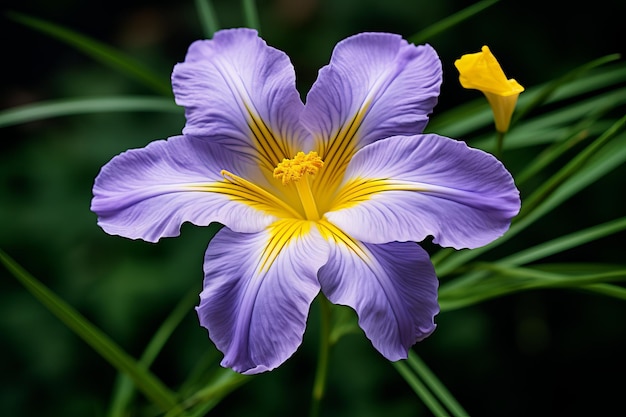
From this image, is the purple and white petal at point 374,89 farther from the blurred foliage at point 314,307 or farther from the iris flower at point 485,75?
the blurred foliage at point 314,307

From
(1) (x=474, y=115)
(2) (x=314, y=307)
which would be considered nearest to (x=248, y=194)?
(1) (x=474, y=115)

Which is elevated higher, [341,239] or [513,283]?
[341,239]

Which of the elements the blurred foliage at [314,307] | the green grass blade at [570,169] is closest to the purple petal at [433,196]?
the green grass blade at [570,169]

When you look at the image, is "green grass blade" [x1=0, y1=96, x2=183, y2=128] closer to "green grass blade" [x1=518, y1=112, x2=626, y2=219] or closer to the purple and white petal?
the purple and white petal

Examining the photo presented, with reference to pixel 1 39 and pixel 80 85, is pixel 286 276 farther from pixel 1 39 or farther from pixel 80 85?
pixel 1 39

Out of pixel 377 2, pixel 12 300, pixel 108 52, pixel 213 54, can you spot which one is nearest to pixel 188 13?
pixel 377 2

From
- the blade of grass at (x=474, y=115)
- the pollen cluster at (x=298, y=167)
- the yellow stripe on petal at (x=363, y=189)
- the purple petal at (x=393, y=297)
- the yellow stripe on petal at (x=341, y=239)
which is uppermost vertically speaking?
the pollen cluster at (x=298, y=167)

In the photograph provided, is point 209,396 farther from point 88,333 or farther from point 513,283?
point 513,283
